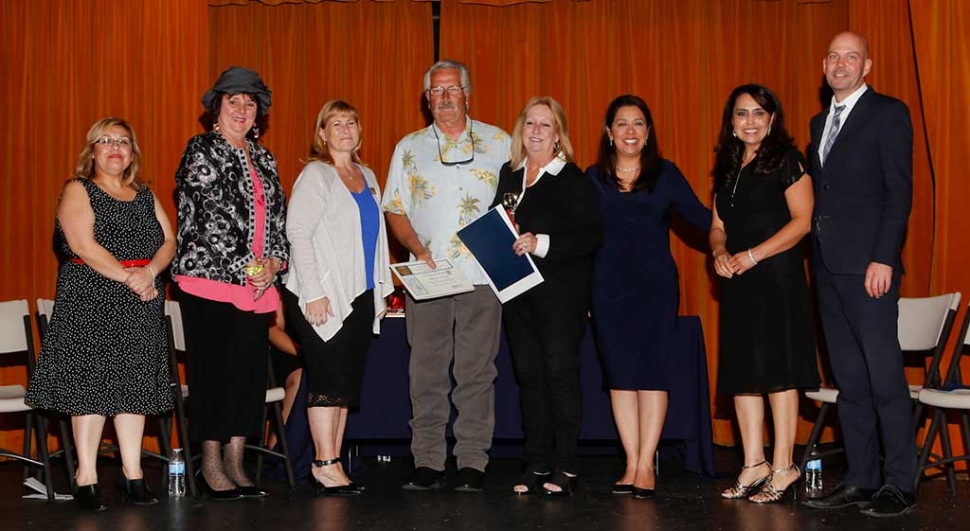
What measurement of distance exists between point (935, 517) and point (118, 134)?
12.1 feet

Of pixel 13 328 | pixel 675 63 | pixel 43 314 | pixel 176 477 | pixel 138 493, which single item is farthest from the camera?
pixel 675 63

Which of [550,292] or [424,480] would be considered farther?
[424,480]

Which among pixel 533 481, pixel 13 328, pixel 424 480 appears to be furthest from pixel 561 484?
pixel 13 328

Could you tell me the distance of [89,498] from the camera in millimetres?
4211

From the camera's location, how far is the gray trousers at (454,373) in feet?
14.8

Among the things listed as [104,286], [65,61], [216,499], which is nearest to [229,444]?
[216,499]

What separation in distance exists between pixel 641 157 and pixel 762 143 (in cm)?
50

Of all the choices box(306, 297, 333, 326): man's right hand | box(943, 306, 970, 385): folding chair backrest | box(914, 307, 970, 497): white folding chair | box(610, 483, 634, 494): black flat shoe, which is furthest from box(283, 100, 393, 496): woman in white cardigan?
box(943, 306, 970, 385): folding chair backrest

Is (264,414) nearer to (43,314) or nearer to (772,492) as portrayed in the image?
(43,314)

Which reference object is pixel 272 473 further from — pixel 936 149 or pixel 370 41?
pixel 936 149

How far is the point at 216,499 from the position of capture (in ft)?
14.3

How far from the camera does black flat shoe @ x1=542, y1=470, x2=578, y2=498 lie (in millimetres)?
4348

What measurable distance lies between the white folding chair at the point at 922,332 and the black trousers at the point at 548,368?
44.6 inches

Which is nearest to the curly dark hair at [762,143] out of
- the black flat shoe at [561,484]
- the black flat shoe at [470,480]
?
the black flat shoe at [561,484]
